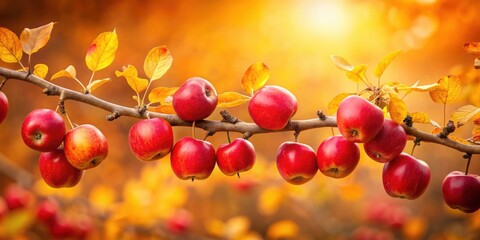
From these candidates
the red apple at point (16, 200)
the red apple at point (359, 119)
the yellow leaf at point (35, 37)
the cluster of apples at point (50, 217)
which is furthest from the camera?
the red apple at point (16, 200)

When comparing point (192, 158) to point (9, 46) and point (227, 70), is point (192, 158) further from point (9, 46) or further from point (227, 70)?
point (227, 70)

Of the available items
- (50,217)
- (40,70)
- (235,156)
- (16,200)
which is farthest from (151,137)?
(16,200)

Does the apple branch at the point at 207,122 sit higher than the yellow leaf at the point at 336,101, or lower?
lower

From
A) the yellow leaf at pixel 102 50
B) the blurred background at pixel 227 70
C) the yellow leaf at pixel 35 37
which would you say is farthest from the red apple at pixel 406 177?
the blurred background at pixel 227 70

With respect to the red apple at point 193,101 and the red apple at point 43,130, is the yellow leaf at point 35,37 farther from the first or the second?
the red apple at point 193,101

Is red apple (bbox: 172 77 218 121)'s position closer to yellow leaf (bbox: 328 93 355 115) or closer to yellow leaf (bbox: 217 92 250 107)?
yellow leaf (bbox: 217 92 250 107)

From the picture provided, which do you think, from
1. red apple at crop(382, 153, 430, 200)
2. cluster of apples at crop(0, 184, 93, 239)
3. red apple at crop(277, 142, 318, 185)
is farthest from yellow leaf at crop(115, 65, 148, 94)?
cluster of apples at crop(0, 184, 93, 239)
